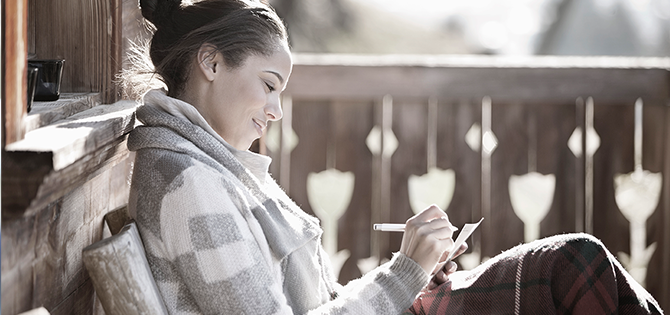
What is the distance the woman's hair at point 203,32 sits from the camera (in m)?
1.44

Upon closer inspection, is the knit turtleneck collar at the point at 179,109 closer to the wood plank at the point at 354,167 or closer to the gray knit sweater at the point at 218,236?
the gray knit sweater at the point at 218,236

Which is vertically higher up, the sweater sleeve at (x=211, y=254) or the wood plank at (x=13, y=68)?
Result: the wood plank at (x=13, y=68)

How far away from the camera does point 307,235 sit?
55.9 inches

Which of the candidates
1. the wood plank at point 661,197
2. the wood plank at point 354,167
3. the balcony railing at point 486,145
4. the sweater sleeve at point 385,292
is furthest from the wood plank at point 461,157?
the sweater sleeve at point 385,292

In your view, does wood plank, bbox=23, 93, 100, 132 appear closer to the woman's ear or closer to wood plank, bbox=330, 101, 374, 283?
the woman's ear

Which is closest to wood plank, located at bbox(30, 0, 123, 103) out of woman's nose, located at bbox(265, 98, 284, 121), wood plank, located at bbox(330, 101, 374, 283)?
woman's nose, located at bbox(265, 98, 284, 121)

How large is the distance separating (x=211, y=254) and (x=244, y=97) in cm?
43

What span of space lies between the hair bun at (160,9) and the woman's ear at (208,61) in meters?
0.12

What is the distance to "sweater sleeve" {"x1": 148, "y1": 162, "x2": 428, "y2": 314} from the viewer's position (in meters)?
1.14

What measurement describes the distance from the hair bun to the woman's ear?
12 centimetres

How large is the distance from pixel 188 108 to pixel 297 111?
1395mm

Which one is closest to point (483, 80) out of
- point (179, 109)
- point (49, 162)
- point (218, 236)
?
point (179, 109)

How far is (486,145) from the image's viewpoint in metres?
2.71

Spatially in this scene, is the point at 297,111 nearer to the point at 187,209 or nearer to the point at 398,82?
the point at 398,82
